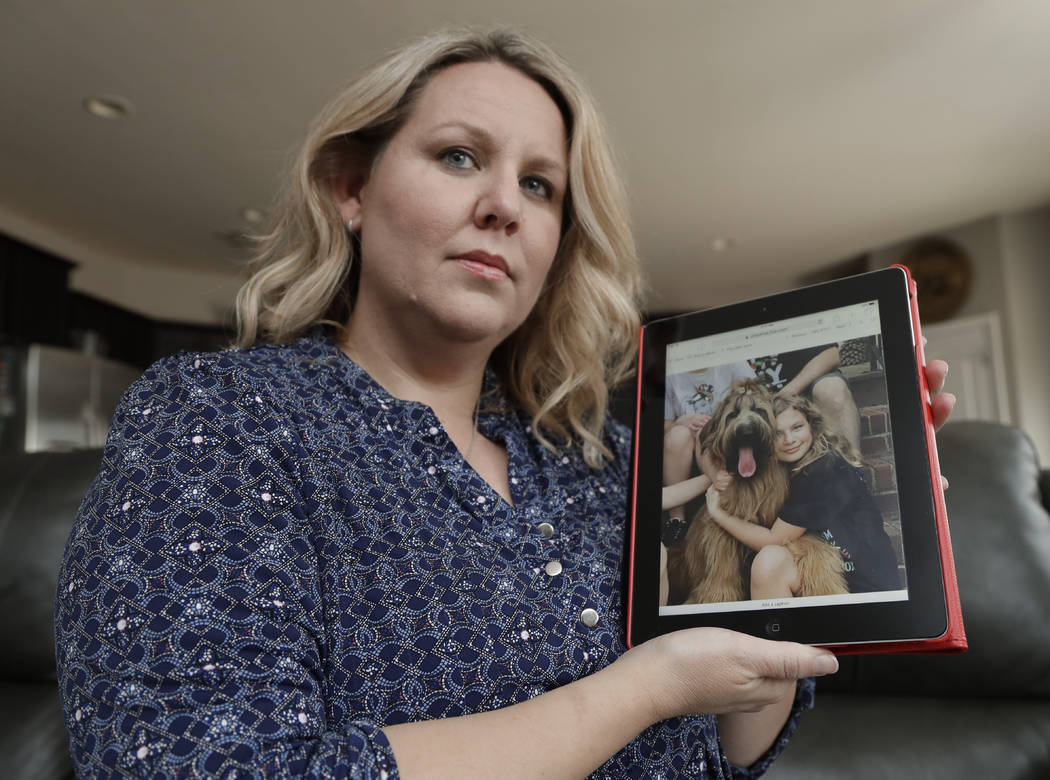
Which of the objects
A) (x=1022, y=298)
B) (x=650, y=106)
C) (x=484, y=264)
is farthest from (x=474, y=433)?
(x=1022, y=298)

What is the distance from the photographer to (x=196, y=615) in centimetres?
61

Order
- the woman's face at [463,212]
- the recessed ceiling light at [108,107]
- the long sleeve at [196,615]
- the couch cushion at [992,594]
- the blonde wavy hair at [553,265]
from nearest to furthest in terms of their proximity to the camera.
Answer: the long sleeve at [196,615], the woman's face at [463,212], the blonde wavy hair at [553,265], the couch cushion at [992,594], the recessed ceiling light at [108,107]

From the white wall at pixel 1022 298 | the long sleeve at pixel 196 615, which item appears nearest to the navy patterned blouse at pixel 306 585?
the long sleeve at pixel 196 615

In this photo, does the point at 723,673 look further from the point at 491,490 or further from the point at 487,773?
the point at 491,490

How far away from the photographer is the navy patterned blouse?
0.59 metres

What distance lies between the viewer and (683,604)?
2.51 feet

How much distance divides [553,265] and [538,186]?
0.67 ft

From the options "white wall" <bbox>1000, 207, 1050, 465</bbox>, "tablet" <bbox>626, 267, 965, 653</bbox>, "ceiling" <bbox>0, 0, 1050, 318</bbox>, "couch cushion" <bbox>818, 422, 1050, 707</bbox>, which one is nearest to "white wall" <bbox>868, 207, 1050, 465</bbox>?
"white wall" <bbox>1000, 207, 1050, 465</bbox>

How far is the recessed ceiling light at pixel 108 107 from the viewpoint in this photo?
3936 millimetres

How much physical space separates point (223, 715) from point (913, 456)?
0.56m

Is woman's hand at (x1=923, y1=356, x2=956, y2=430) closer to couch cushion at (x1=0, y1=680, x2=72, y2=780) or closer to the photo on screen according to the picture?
the photo on screen

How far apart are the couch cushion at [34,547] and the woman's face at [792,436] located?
3.23ft

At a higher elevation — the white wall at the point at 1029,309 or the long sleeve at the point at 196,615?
the white wall at the point at 1029,309

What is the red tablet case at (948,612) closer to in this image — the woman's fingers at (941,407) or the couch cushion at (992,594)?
the woman's fingers at (941,407)
